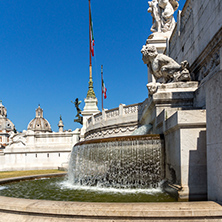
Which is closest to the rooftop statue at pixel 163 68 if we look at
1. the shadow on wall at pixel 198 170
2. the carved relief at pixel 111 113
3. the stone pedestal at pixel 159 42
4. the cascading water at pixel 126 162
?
the cascading water at pixel 126 162

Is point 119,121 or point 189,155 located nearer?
point 189,155

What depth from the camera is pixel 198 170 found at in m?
5.23

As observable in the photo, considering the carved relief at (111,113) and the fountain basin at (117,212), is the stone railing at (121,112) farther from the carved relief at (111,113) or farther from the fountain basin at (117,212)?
the fountain basin at (117,212)

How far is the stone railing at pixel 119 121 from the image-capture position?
16853 mm

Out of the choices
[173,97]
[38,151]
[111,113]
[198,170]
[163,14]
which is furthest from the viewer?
[38,151]

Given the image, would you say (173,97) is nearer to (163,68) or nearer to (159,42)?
(163,68)

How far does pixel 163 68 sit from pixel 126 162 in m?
4.18

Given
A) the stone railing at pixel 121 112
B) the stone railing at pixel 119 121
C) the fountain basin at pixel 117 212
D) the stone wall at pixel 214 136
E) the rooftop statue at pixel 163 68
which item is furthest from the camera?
the stone railing at pixel 119 121

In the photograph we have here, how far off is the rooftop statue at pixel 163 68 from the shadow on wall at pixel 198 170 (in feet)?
13.7

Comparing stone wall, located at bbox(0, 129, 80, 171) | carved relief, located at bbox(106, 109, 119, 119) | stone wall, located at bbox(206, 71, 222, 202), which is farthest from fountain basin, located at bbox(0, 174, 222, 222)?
stone wall, located at bbox(0, 129, 80, 171)

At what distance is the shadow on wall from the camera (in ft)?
17.0

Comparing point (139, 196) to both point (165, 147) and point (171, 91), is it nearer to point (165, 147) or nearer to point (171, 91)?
point (165, 147)

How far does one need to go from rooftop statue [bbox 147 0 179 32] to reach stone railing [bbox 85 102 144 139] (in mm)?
5311

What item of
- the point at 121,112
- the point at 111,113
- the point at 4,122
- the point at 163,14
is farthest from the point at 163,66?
the point at 4,122
